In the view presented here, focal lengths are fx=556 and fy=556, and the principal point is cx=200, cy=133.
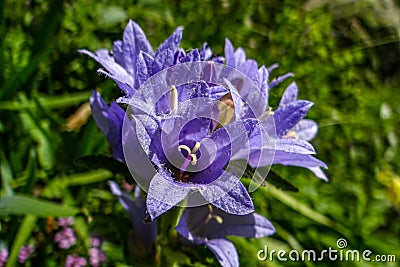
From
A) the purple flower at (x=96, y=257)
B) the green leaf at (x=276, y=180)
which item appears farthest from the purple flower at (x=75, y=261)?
the green leaf at (x=276, y=180)

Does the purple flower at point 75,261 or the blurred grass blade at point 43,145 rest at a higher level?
the blurred grass blade at point 43,145

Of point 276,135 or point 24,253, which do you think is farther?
point 24,253

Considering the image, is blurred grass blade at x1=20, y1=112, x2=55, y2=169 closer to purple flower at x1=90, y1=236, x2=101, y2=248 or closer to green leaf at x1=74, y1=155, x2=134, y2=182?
purple flower at x1=90, y1=236, x2=101, y2=248

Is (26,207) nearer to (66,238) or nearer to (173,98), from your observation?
(66,238)

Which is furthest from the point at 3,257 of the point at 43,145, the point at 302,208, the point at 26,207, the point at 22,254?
the point at 302,208

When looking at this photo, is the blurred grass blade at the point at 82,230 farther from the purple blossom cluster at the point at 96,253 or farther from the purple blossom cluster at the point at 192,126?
the purple blossom cluster at the point at 192,126
